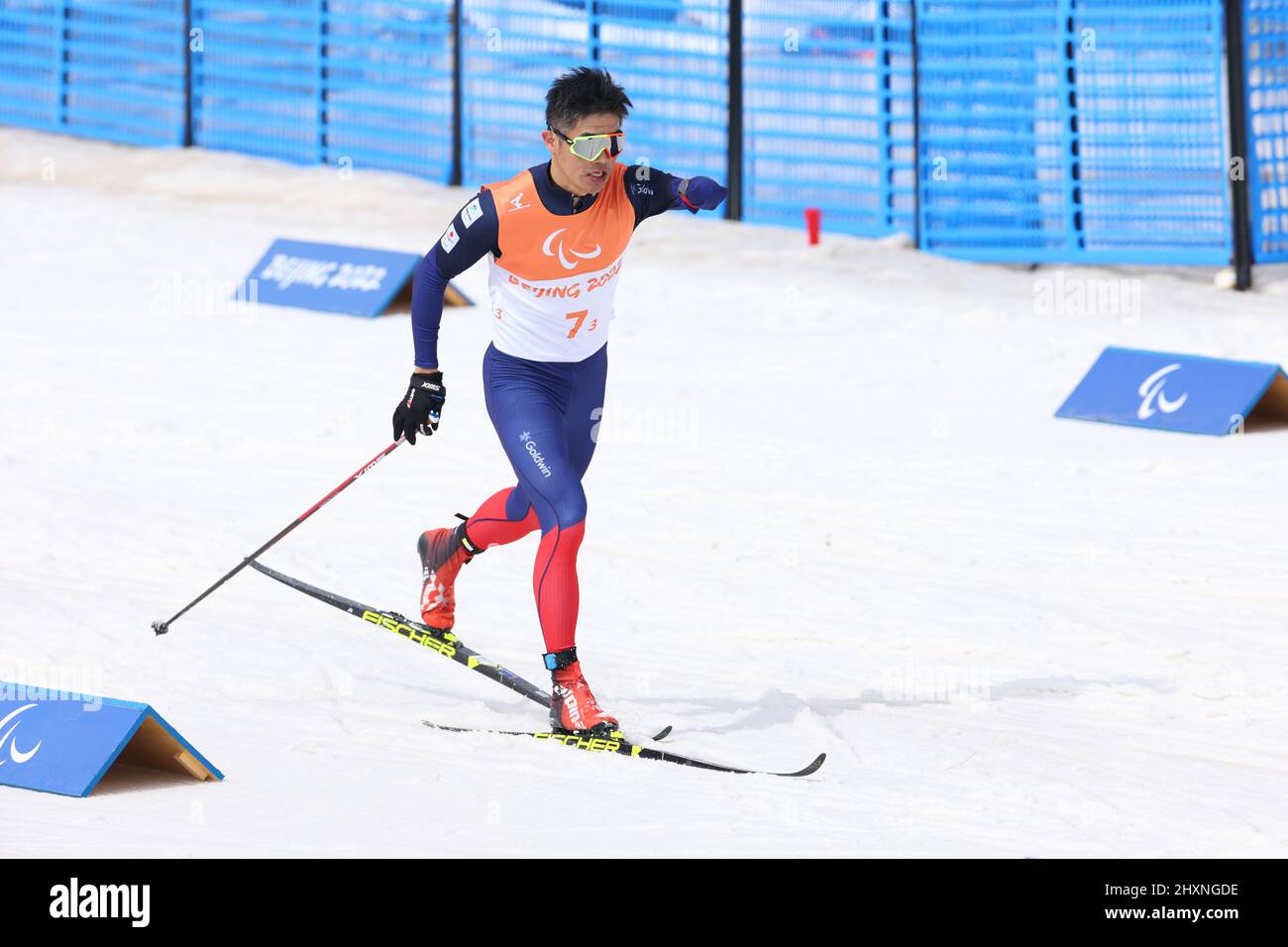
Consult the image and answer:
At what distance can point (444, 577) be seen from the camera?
621cm

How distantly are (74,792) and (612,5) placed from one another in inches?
449

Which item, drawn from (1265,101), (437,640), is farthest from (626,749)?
(1265,101)

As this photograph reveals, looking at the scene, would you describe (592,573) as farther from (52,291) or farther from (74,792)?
(52,291)

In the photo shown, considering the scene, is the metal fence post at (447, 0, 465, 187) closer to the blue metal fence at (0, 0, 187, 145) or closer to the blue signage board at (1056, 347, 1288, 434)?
the blue metal fence at (0, 0, 187, 145)

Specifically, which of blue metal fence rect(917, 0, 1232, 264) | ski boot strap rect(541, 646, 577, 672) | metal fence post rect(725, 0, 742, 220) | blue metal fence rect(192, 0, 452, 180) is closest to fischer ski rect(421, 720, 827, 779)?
ski boot strap rect(541, 646, 577, 672)

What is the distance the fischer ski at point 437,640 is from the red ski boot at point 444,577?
0.17 feet

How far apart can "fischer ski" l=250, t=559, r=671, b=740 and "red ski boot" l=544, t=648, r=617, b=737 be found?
15 centimetres

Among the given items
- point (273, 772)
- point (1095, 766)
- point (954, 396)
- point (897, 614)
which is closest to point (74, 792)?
point (273, 772)

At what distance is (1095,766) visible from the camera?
526 centimetres

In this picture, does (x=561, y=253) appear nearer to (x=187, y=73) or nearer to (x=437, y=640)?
(x=437, y=640)

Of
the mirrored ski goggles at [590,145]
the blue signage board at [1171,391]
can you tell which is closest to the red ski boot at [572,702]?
the mirrored ski goggles at [590,145]

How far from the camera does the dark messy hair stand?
538 centimetres

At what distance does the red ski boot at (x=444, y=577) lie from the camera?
244 inches

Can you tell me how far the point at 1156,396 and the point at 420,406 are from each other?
5.30 m
